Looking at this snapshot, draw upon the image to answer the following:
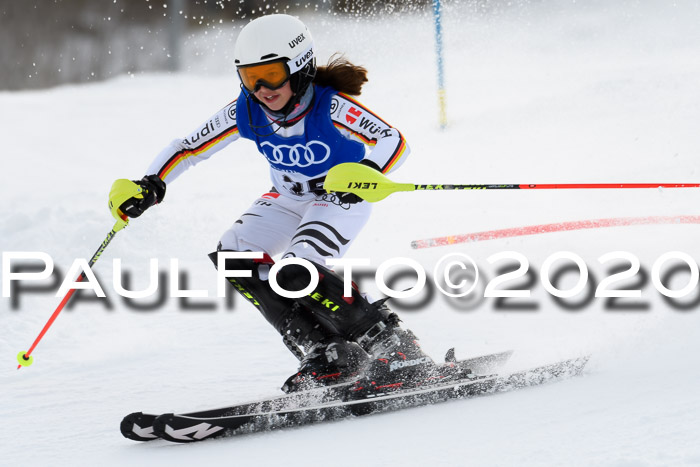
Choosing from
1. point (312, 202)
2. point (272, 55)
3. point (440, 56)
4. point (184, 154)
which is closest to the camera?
point (272, 55)

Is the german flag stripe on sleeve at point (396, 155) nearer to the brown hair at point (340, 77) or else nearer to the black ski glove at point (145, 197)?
the brown hair at point (340, 77)

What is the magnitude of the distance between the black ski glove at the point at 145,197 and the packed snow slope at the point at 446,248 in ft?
2.53

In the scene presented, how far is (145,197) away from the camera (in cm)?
313

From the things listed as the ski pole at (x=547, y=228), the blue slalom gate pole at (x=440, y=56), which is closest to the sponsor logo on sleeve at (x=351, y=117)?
the ski pole at (x=547, y=228)

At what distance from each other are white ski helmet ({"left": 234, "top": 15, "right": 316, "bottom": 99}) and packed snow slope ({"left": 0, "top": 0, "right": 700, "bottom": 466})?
1.20 m

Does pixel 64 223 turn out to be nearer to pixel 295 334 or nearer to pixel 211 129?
pixel 211 129

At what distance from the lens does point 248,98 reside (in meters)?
3.02

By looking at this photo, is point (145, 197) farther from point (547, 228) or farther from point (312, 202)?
point (547, 228)

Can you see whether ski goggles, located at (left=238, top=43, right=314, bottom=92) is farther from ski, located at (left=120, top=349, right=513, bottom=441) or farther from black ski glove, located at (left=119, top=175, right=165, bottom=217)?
ski, located at (left=120, top=349, right=513, bottom=441)

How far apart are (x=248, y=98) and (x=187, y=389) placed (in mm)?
1233

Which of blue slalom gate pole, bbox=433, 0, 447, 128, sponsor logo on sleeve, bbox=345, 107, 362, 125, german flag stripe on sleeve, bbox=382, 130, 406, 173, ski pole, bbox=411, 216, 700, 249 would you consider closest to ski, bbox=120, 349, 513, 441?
german flag stripe on sleeve, bbox=382, 130, 406, 173

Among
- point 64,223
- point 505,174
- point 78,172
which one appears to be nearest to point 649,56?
point 505,174

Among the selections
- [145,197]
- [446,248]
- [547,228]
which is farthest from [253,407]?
[547,228]

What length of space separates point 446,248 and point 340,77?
8.80ft
